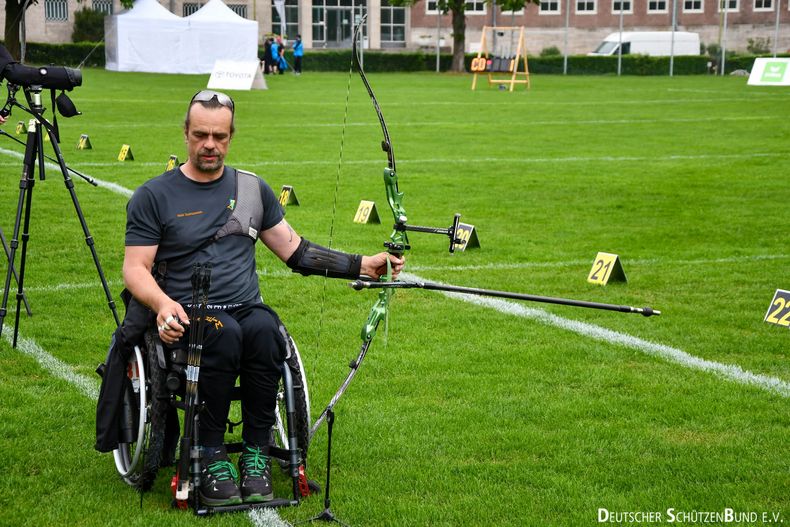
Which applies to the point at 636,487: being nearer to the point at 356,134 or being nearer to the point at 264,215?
the point at 264,215

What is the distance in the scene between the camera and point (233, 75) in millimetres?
36500

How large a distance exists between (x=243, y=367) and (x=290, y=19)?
6572cm

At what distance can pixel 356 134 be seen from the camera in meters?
23.0

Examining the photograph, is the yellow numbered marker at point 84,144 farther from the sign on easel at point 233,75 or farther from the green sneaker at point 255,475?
the sign on easel at point 233,75

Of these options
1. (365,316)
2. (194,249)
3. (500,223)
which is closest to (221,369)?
(194,249)

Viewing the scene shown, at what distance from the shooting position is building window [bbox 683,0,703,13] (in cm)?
8250

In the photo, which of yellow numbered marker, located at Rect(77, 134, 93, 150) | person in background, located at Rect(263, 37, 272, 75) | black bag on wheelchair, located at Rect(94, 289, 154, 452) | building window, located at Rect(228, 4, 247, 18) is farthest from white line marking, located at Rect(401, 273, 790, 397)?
person in background, located at Rect(263, 37, 272, 75)

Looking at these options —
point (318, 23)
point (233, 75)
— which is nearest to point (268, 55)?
point (233, 75)

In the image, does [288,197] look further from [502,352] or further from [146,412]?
[146,412]

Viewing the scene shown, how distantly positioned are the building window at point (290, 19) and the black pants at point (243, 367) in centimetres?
5953

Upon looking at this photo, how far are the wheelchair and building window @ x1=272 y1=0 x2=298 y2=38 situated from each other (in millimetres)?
59440

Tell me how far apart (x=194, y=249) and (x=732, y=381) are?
3305 mm

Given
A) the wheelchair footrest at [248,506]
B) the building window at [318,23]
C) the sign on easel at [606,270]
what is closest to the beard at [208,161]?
the wheelchair footrest at [248,506]

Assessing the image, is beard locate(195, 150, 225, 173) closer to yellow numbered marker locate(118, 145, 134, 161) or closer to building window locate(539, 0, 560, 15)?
yellow numbered marker locate(118, 145, 134, 161)
